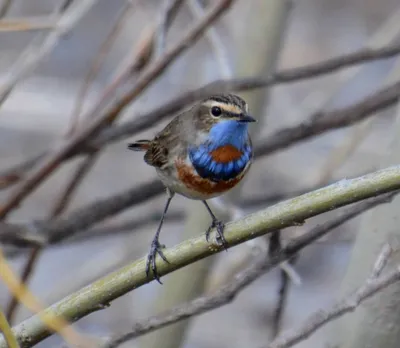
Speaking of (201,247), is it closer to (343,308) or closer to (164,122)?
(343,308)

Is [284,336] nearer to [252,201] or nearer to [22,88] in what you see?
[252,201]

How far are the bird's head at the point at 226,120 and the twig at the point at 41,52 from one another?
492 millimetres

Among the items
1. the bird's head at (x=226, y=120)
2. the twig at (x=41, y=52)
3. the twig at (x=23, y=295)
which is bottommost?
the twig at (x=23, y=295)

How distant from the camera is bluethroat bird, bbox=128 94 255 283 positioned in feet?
7.25

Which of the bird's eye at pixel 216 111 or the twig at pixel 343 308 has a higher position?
the bird's eye at pixel 216 111

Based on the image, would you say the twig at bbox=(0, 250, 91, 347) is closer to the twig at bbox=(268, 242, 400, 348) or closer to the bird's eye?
the twig at bbox=(268, 242, 400, 348)

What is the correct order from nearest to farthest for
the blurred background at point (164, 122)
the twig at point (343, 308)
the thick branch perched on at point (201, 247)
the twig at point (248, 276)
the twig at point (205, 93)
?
the thick branch perched on at point (201, 247)
the twig at point (343, 308)
the twig at point (248, 276)
the twig at point (205, 93)
the blurred background at point (164, 122)

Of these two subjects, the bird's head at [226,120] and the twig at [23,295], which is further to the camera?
the bird's head at [226,120]

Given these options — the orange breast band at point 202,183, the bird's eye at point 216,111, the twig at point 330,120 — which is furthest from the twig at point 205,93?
the orange breast band at point 202,183

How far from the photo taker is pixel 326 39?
24.1ft

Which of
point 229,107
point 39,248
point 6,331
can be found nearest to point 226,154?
point 229,107

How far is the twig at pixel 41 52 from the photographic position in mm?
2395

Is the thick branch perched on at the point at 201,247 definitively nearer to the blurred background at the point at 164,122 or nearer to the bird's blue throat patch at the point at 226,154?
the bird's blue throat patch at the point at 226,154

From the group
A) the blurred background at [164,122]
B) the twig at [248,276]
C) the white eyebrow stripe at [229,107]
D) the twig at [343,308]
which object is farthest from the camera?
the blurred background at [164,122]
